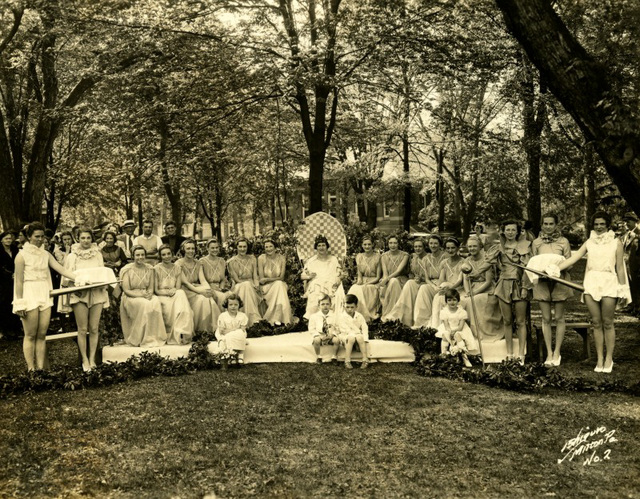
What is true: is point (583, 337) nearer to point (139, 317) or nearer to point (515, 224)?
point (515, 224)

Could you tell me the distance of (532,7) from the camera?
5.48 m

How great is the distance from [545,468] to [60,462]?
148 inches

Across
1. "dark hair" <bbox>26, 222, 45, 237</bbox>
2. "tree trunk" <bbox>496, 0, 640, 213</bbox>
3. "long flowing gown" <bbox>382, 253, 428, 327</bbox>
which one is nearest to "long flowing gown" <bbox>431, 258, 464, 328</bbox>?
A: "long flowing gown" <bbox>382, 253, 428, 327</bbox>

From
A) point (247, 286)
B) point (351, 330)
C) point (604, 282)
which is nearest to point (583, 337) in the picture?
point (604, 282)

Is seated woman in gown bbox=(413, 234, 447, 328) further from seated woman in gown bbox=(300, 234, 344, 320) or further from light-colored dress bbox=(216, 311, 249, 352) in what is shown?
light-colored dress bbox=(216, 311, 249, 352)

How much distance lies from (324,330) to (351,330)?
389 mm

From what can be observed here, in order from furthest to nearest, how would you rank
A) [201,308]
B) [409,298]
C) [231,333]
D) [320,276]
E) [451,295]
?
[320,276] → [409,298] → [201,308] → [231,333] → [451,295]

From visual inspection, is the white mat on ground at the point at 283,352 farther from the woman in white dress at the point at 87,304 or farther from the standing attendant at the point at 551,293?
the standing attendant at the point at 551,293

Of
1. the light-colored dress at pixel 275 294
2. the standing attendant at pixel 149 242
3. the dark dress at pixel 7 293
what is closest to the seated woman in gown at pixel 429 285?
the light-colored dress at pixel 275 294

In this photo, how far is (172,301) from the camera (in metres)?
9.58

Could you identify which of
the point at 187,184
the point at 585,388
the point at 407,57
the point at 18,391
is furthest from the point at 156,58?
the point at 187,184

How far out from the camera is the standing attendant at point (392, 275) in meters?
10.5

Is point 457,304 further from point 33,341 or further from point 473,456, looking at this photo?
point 33,341

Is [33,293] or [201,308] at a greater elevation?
[33,293]
